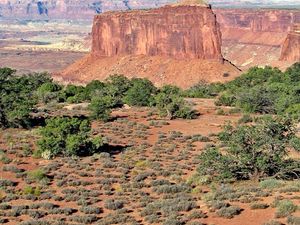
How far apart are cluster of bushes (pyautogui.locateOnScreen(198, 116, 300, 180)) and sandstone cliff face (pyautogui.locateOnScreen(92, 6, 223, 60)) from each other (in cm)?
7754

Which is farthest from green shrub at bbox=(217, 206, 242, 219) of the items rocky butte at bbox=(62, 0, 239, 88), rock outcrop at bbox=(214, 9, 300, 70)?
rock outcrop at bbox=(214, 9, 300, 70)

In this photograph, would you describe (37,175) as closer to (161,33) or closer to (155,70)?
(155,70)

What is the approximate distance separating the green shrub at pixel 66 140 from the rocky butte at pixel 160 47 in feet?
208

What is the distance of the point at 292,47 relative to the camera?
373 feet

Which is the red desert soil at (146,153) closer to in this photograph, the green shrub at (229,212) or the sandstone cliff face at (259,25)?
the green shrub at (229,212)

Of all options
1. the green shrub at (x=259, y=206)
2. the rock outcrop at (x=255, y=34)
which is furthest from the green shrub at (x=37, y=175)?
the rock outcrop at (x=255, y=34)

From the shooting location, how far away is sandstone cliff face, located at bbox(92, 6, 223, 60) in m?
108

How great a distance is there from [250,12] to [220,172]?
143 m

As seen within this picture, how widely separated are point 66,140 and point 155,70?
242 feet

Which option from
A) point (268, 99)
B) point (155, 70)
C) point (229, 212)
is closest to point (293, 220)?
point (229, 212)

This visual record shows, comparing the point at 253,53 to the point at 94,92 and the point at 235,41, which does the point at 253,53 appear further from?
the point at 94,92

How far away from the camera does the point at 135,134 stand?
46062 mm

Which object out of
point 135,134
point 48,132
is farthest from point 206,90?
point 48,132

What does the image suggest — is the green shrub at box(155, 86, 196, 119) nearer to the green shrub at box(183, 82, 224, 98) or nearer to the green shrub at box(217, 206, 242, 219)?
the green shrub at box(183, 82, 224, 98)
